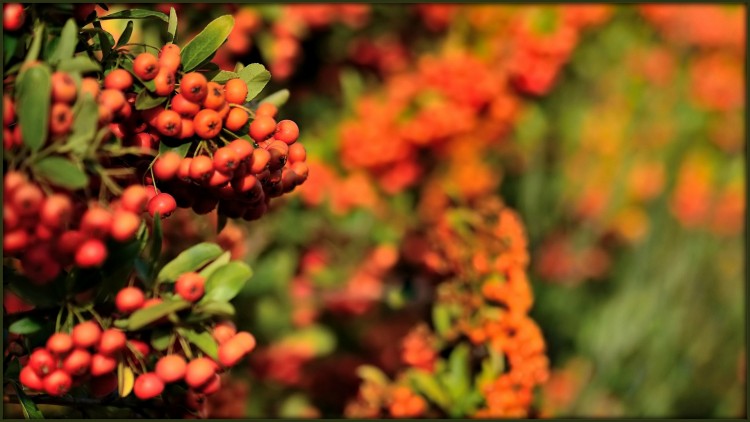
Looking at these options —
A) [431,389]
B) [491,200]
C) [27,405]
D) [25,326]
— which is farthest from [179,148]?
[491,200]

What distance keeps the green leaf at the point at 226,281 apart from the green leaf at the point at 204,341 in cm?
5

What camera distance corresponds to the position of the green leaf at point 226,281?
1.17 m

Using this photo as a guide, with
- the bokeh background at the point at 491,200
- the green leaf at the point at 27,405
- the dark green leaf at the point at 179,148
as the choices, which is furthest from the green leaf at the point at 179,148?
the bokeh background at the point at 491,200

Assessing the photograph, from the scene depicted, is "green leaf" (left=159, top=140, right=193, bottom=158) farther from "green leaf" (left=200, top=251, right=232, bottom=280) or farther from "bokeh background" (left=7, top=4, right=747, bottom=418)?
"bokeh background" (left=7, top=4, right=747, bottom=418)

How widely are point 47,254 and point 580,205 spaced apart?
421cm

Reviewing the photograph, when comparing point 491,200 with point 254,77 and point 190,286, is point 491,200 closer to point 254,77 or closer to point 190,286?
point 254,77

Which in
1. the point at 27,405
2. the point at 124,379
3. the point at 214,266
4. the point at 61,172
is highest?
the point at 61,172

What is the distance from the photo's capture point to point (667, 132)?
4.83 metres

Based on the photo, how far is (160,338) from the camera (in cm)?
113

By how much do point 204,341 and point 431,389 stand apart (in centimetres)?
100

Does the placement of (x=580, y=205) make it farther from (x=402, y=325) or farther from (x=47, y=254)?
(x=47, y=254)

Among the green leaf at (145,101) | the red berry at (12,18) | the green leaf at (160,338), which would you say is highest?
the red berry at (12,18)

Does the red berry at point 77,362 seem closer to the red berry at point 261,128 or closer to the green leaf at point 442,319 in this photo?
the red berry at point 261,128

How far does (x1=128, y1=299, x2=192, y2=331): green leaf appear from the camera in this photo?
1.07 metres
